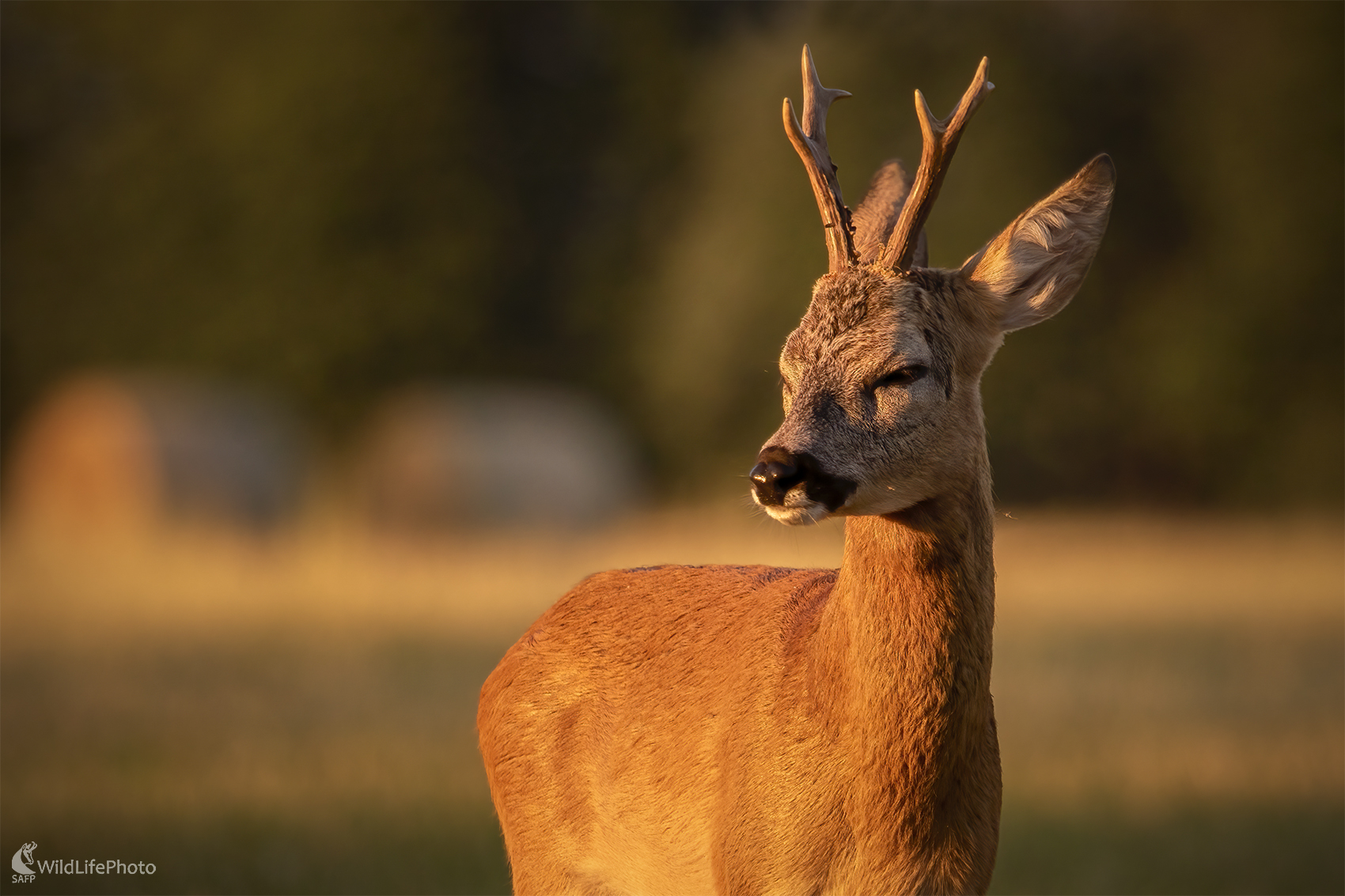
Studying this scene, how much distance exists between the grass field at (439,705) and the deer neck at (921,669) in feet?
5.81

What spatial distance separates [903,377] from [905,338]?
3.7 inches

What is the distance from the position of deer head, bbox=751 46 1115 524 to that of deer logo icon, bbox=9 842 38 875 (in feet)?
14.6

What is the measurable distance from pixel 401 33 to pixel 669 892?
25.4 m

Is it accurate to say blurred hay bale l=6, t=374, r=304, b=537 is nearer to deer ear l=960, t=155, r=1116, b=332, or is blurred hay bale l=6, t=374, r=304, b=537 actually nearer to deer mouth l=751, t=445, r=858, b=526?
deer ear l=960, t=155, r=1116, b=332

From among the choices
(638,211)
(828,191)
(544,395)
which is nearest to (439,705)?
(828,191)

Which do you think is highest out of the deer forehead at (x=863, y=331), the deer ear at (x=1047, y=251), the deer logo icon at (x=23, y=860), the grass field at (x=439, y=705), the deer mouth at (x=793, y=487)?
the deer ear at (x=1047, y=251)

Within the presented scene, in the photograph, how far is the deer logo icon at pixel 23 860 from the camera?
672 centimetres

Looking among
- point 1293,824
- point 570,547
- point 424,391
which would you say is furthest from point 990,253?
point 424,391

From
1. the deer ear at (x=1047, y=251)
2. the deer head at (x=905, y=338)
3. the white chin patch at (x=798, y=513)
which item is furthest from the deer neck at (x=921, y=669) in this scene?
the deer ear at (x=1047, y=251)

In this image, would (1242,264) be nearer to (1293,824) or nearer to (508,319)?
(508,319)

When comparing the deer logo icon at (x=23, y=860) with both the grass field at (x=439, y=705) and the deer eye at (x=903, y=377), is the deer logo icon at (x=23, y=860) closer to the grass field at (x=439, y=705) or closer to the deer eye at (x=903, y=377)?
the grass field at (x=439, y=705)

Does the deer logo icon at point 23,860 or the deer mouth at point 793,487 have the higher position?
the deer mouth at point 793,487

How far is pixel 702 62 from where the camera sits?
21859 mm

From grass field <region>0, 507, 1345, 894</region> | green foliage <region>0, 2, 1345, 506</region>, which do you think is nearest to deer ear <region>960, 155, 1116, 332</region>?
grass field <region>0, 507, 1345, 894</region>
